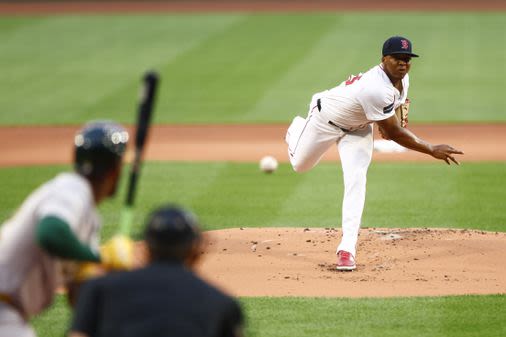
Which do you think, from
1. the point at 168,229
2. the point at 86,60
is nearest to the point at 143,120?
the point at 168,229

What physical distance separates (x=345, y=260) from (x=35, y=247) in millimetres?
4739

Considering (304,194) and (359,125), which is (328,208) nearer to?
(304,194)

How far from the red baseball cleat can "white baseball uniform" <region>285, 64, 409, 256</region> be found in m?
0.04

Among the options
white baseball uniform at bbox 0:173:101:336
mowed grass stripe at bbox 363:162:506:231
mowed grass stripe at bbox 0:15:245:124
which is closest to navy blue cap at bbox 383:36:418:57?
mowed grass stripe at bbox 363:162:506:231

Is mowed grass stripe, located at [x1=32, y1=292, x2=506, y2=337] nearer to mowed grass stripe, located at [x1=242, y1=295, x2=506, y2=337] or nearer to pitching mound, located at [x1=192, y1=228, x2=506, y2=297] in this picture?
mowed grass stripe, located at [x1=242, y1=295, x2=506, y2=337]

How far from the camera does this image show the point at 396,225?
1113 centimetres

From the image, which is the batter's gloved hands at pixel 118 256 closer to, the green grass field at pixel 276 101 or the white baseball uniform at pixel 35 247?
the white baseball uniform at pixel 35 247

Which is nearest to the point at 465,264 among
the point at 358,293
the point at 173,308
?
the point at 358,293

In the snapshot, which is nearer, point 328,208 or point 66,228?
point 66,228

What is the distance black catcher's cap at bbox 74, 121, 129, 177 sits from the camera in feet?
15.4

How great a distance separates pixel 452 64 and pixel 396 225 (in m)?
14.1

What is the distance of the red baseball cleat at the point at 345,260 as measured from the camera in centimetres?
905

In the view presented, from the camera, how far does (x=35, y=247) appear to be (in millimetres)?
4676

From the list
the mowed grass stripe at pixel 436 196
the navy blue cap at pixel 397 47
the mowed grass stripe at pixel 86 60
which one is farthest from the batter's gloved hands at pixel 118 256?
the mowed grass stripe at pixel 86 60
